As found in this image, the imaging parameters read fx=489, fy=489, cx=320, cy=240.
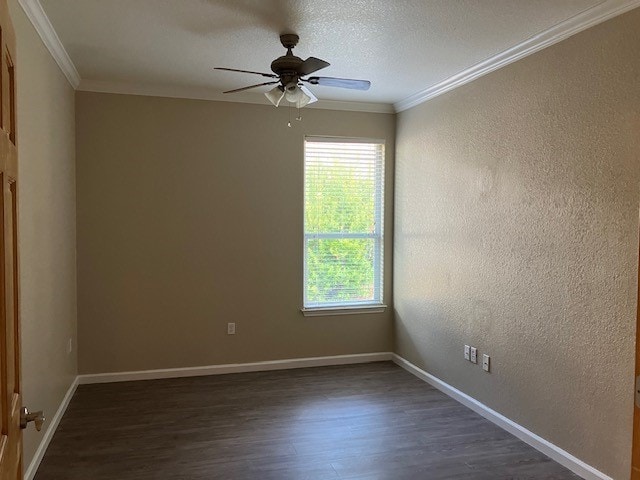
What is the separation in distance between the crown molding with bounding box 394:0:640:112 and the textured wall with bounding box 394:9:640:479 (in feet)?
0.15

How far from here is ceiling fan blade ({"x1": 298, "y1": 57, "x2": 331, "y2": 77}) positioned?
2.77m

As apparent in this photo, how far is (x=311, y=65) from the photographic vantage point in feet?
9.35

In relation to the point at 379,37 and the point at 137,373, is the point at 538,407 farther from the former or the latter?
the point at 137,373

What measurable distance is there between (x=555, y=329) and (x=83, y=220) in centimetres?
373

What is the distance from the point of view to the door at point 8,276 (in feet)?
3.96

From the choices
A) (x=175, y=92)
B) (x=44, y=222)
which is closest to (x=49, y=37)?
(x=44, y=222)

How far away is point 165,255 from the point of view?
4.40 meters

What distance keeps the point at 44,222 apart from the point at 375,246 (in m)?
3.03

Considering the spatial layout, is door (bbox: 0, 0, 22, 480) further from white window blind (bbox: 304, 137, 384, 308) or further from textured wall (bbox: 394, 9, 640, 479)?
white window blind (bbox: 304, 137, 384, 308)

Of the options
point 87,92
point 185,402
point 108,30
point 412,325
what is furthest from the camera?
point 412,325

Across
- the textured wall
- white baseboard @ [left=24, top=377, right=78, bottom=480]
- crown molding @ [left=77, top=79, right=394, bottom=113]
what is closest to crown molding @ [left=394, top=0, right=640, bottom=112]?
the textured wall

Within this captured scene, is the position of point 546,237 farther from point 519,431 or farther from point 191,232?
point 191,232

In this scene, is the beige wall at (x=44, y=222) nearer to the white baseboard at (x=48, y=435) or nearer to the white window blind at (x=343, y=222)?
the white baseboard at (x=48, y=435)

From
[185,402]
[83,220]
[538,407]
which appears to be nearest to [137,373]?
[185,402]
